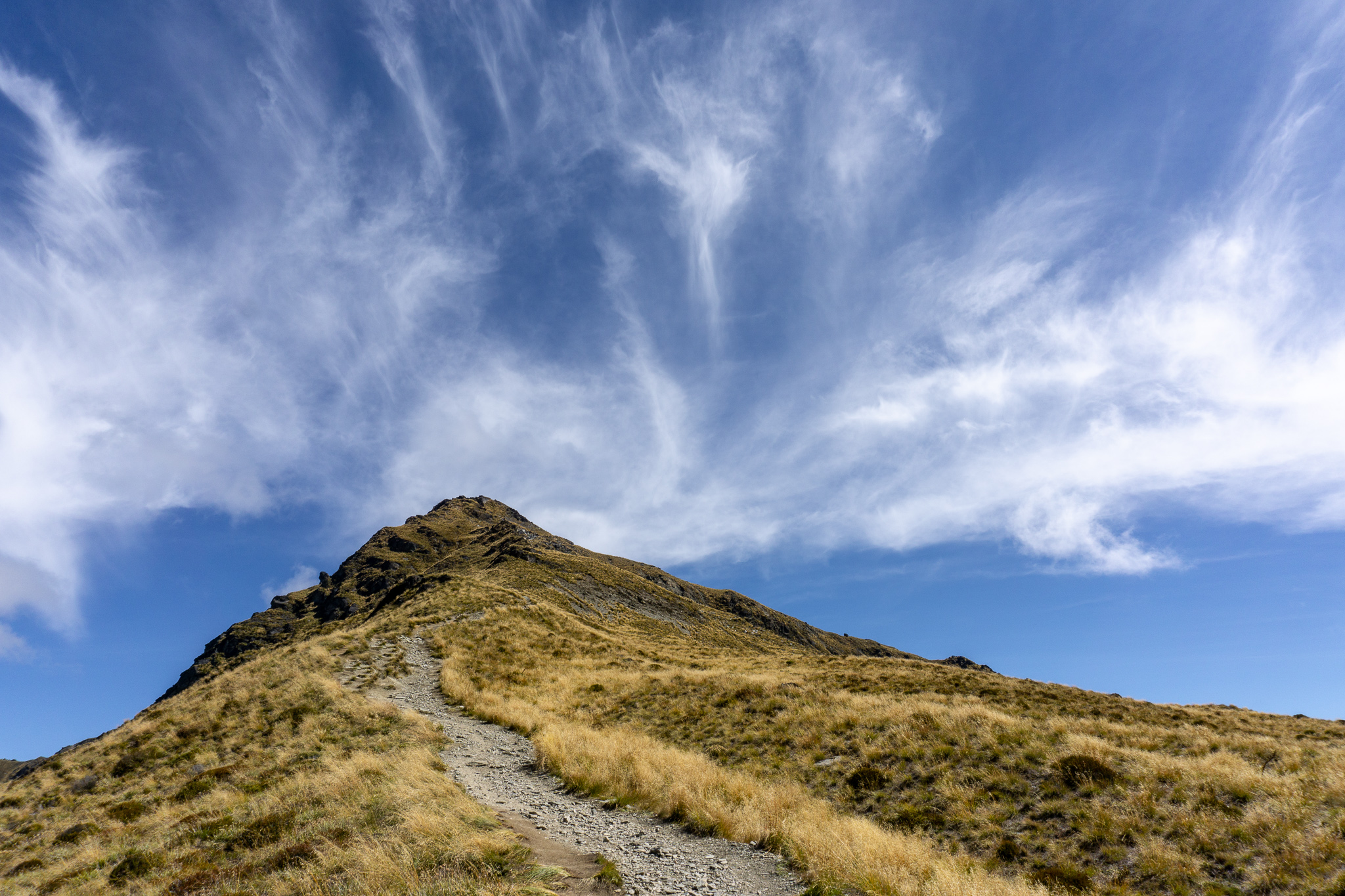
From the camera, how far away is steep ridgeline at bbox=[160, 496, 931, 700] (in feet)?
216

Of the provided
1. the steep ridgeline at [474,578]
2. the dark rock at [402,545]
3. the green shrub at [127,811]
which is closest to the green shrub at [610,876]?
the green shrub at [127,811]

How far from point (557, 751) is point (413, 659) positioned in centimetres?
2021

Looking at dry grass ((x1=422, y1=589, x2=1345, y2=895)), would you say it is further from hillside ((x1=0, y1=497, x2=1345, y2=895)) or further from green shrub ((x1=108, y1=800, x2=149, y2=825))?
green shrub ((x1=108, y1=800, x2=149, y2=825))

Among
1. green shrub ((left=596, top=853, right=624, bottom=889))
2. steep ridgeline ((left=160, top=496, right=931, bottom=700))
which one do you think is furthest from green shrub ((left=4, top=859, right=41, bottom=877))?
steep ridgeline ((left=160, top=496, right=931, bottom=700))

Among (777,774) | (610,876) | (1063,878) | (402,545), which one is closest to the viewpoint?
(610,876)

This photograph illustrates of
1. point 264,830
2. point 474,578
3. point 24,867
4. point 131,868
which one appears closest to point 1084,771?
point 264,830

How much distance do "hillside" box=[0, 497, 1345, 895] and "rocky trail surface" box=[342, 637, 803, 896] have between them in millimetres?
615

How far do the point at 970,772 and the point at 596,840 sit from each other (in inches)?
407

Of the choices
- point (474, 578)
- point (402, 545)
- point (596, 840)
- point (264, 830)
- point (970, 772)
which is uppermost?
point (402, 545)

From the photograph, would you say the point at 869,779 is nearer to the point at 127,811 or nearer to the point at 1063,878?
the point at 1063,878

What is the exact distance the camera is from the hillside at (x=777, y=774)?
412 inches

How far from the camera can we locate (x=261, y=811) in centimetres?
1366

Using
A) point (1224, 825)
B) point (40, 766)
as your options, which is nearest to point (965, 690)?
point (1224, 825)

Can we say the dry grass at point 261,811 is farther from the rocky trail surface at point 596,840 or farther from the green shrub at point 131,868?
A: the rocky trail surface at point 596,840
